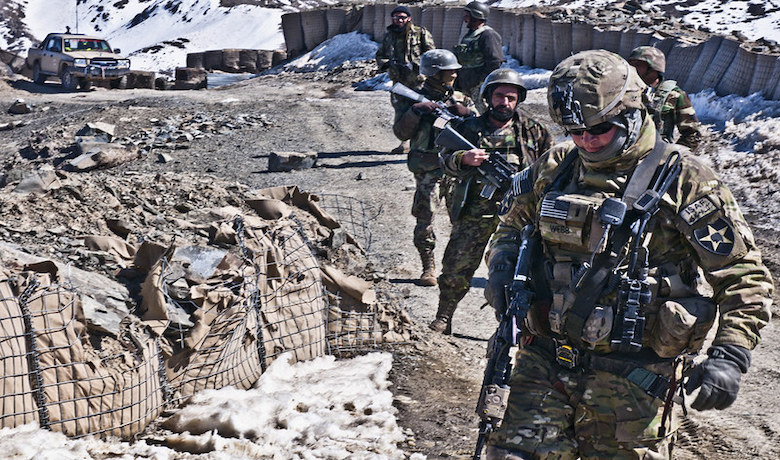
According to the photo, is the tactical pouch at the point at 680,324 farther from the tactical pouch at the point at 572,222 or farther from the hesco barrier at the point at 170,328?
the hesco barrier at the point at 170,328

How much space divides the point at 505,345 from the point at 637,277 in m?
0.50

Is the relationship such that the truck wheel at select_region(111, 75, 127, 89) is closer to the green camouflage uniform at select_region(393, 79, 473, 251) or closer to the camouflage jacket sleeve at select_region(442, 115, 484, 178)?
the green camouflage uniform at select_region(393, 79, 473, 251)

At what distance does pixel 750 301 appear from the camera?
281 centimetres

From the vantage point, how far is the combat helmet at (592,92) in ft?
9.86

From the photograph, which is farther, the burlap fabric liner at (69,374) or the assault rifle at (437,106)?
the assault rifle at (437,106)

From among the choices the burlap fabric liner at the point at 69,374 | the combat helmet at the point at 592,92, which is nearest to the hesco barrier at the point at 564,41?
the combat helmet at the point at 592,92

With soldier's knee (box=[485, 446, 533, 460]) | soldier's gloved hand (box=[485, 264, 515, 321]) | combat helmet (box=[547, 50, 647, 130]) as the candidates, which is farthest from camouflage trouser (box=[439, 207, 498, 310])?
soldier's knee (box=[485, 446, 533, 460])

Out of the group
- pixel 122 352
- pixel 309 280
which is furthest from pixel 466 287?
pixel 122 352

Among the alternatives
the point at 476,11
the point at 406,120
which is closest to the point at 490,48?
the point at 476,11

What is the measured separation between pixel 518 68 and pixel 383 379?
1550 cm

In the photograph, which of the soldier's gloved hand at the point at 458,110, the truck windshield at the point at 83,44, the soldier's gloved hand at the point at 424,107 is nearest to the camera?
the soldier's gloved hand at the point at 458,110

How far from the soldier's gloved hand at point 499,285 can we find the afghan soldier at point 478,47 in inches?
247

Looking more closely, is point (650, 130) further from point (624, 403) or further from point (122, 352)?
point (122, 352)

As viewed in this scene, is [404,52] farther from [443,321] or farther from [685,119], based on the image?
[443,321]
